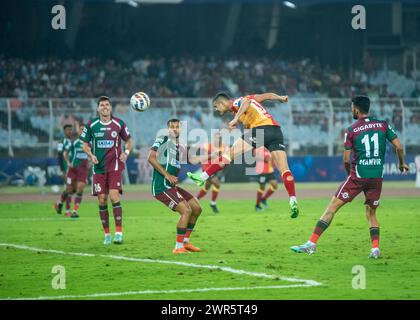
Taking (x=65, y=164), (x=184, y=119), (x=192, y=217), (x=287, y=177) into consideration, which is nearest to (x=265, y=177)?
(x=65, y=164)

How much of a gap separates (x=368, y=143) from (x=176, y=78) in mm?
33262

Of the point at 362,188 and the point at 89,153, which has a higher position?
the point at 89,153

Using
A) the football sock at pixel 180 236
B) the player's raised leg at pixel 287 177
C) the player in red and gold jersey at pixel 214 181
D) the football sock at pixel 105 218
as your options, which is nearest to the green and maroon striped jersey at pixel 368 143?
the player's raised leg at pixel 287 177

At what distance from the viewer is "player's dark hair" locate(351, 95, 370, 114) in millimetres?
14938

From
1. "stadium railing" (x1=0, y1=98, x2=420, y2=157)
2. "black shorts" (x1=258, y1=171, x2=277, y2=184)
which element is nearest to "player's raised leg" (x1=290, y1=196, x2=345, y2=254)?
"black shorts" (x1=258, y1=171, x2=277, y2=184)

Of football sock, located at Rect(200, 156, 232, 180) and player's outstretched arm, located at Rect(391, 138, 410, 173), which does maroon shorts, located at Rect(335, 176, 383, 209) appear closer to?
player's outstretched arm, located at Rect(391, 138, 410, 173)

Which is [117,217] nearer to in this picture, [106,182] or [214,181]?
[106,182]

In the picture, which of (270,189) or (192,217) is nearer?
(192,217)

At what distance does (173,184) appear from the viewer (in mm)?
16438

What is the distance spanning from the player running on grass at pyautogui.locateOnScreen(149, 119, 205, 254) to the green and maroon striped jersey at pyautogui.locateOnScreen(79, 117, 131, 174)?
172 cm

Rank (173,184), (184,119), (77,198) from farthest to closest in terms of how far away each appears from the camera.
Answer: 1. (184,119)
2. (77,198)
3. (173,184)

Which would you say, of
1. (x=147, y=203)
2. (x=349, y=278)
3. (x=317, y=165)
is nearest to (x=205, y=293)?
(x=349, y=278)

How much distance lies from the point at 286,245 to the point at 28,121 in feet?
74.9

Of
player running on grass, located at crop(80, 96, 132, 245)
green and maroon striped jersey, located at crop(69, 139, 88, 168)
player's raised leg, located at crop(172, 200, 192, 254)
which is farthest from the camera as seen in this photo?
green and maroon striped jersey, located at crop(69, 139, 88, 168)
